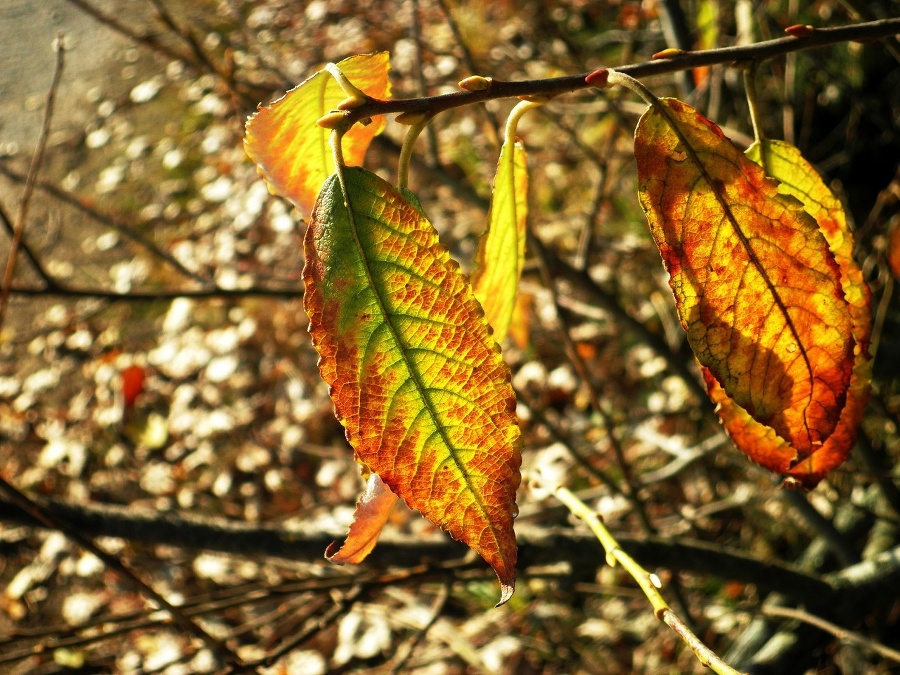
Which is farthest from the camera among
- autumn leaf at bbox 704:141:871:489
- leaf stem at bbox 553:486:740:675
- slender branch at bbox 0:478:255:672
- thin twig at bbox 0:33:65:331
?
thin twig at bbox 0:33:65:331

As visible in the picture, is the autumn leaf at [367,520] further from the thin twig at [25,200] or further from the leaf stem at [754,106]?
the thin twig at [25,200]

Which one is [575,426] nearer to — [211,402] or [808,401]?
[211,402]

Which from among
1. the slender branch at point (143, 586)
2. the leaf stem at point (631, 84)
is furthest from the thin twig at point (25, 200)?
the leaf stem at point (631, 84)

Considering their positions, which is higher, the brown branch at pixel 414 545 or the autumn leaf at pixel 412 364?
the autumn leaf at pixel 412 364

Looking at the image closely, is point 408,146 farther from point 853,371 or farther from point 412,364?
point 853,371

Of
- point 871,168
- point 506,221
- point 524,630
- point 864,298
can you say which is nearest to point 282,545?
point 506,221

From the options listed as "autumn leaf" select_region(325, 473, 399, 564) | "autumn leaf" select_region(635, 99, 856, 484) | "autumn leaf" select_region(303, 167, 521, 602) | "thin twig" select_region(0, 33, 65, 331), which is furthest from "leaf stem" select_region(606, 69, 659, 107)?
"thin twig" select_region(0, 33, 65, 331)

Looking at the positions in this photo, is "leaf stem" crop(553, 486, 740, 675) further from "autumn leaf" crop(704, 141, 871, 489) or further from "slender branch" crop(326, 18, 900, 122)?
"slender branch" crop(326, 18, 900, 122)
